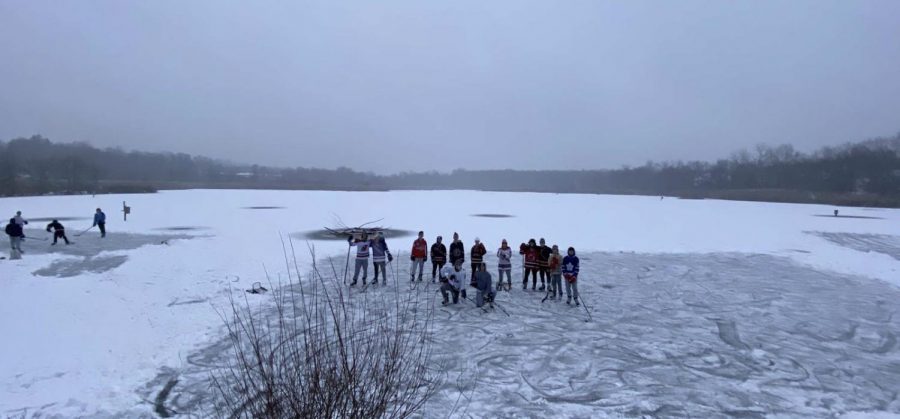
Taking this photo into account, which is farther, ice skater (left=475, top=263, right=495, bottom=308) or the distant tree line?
the distant tree line

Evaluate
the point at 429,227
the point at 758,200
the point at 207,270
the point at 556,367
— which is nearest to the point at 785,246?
the point at 429,227

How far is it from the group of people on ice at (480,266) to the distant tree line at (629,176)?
63.7 meters

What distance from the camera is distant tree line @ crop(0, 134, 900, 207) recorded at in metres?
69.9

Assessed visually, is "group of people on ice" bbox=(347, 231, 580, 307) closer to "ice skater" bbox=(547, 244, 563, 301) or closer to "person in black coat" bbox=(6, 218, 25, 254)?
"ice skater" bbox=(547, 244, 563, 301)

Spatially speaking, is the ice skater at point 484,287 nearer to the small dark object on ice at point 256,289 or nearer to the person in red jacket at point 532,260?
the person in red jacket at point 532,260

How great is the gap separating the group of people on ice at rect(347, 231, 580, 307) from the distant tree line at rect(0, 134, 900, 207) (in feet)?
209

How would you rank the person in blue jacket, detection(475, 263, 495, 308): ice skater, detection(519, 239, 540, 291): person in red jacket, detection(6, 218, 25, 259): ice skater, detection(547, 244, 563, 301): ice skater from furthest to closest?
detection(6, 218, 25, 259): ice skater → detection(519, 239, 540, 291): person in red jacket → detection(547, 244, 563, 301): ice skater → the person in blue jacket → detection(475, 263, 495, 308): ice skater

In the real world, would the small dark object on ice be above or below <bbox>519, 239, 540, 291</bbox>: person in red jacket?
below

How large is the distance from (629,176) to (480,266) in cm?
13505

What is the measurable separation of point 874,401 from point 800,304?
5.85 m

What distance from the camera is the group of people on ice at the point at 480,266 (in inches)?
414

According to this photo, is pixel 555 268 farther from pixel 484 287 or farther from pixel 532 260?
pixel 484 287

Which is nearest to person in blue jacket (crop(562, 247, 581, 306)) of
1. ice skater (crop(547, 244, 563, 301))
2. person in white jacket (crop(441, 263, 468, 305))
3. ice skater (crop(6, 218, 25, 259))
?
ice skater (crop(547, 244, 563, 301))

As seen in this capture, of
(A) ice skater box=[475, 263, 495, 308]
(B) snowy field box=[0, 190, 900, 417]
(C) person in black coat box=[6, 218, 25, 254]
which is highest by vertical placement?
(C) person in black coat box=[6, 218, 25, 254]
